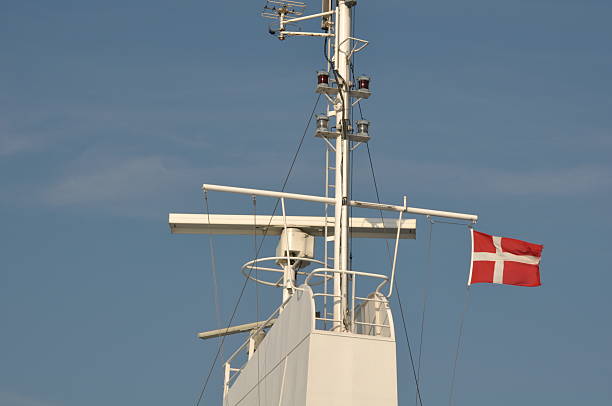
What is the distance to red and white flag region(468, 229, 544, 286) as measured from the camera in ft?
78.6

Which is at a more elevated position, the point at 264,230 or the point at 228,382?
the point at 264,230

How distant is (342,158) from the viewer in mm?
23812

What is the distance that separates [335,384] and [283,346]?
2.83 m

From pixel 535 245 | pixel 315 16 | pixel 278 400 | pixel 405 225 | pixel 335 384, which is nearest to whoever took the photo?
pixel 335 384

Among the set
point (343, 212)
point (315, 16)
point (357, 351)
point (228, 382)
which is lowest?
point (228, 382)

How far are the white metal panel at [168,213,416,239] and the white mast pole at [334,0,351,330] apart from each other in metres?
6.69

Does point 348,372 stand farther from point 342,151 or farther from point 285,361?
point 342,151

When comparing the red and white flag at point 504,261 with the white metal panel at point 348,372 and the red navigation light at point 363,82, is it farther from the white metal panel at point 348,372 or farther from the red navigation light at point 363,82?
the white metal panel at point 348,372

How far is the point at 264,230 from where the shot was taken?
3219 centimetres

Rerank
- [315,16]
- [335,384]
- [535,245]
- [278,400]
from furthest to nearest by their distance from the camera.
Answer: [315,16]
[535,245]
[278,400]
[335,384]

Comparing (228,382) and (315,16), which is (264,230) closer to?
(228,382)

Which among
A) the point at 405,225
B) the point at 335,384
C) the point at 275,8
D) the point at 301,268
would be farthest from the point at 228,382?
the point at 335,384

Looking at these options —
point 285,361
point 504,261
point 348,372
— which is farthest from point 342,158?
point 348,372

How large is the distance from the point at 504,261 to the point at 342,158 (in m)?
3.80
